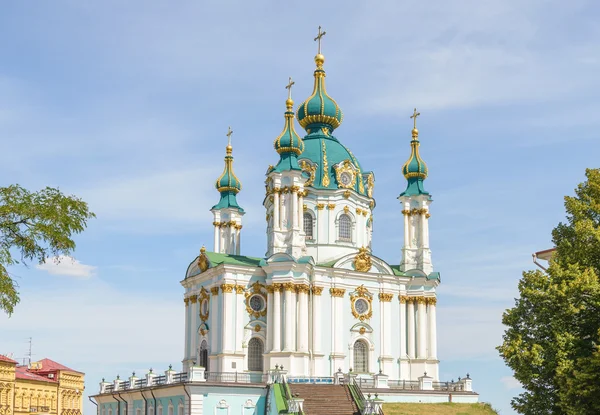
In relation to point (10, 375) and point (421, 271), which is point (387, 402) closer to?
point (421, 271)

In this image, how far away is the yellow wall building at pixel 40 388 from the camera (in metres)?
63.7

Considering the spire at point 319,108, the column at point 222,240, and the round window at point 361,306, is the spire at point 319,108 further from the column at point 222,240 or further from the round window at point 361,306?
the round window at point 361,306

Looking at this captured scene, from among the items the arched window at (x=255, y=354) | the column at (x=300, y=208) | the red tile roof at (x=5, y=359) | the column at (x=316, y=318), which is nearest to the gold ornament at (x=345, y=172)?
the column at (x=300, y=208)

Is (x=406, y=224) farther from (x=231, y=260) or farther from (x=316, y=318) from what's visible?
(x=231, y=260)

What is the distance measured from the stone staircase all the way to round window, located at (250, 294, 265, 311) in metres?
8.00

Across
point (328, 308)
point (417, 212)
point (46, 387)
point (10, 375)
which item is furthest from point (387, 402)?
point (46, 387)

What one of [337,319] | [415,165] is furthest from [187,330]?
[415,165]

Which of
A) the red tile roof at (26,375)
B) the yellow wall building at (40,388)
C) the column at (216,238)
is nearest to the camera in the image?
the column at (216,238)

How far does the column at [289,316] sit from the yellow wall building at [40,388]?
29.4 m

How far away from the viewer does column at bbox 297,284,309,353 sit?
4322 cm

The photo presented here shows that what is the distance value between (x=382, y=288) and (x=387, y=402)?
29.7 ft

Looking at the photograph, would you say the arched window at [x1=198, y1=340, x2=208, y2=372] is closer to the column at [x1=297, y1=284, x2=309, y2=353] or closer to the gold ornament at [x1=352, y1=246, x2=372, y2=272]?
the column at [x1=297, y1=284, x2=309, y2=353]

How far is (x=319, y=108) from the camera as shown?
166 feet

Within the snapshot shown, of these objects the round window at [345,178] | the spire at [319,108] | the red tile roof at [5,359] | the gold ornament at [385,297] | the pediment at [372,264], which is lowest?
the red tile roof at [5,359]
